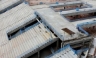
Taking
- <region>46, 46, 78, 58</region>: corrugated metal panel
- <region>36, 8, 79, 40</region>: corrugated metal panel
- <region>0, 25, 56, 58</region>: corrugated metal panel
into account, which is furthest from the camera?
<region>0, 25, 56, 58</region>: corrugated metal panel

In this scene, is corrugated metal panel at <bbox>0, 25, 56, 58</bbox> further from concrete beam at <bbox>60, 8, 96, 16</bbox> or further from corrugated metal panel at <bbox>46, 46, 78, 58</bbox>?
concrete beam at <bbox>60, 8, 96, 16</bbox>

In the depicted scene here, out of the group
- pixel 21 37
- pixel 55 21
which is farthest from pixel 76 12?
pixel 21 37

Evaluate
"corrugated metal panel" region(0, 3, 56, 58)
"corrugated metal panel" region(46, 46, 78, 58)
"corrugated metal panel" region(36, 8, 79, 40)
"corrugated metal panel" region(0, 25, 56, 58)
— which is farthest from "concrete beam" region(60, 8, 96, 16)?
"corrugated metal panel" region(46, 46, 78, 58)

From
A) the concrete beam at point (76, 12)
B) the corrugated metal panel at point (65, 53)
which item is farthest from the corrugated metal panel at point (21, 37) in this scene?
the concrete beam at point (76, 12)

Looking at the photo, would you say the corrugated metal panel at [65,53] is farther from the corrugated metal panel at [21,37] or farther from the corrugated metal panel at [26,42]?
the corrugated metal panel at [26,42]

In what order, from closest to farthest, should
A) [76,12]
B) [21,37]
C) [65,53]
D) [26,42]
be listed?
[65,53]
[26,42]
[21,37]
[76,12]

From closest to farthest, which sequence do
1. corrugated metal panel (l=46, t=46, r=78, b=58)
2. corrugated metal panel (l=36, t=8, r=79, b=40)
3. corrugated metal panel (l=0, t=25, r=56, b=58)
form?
corrugated metal panel (l=46, t=46, r=78, b=58)
corrugated metal panel (l=36, t=8, r=79, b=40)
corrugated metal panel (l=0, t=25, r=56, b=58)

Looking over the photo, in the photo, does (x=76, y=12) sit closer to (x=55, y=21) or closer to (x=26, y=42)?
(x=55, y=21)

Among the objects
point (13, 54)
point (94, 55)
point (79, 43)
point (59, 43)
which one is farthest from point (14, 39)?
point (94, 55)

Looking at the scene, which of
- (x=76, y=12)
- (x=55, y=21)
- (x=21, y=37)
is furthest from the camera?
(x=76, y=12)

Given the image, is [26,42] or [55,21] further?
[55,21]

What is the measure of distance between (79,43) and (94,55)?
11.5 feet

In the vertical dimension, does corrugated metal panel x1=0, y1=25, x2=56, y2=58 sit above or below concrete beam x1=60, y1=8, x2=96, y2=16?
below

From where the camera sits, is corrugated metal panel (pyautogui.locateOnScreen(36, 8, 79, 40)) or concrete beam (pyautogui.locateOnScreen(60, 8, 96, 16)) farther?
concrete beam (pyautogui.locateOnScreen(60, 8, 96, 16))
